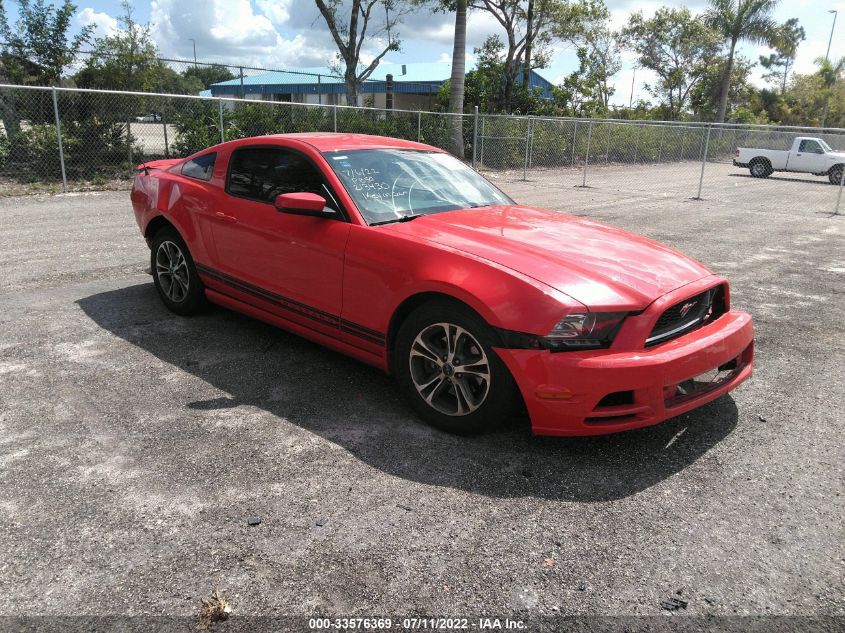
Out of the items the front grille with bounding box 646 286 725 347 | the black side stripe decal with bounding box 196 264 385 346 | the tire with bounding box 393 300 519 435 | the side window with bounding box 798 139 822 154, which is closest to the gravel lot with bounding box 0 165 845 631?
the tire with bounding box 393 300 519 435

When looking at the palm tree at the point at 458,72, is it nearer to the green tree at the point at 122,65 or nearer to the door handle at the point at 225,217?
the green tree at the point at 122,65

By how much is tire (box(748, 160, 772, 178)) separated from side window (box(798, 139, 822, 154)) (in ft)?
4.23

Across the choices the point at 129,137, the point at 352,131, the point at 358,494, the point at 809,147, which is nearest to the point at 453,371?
the point at 358,494

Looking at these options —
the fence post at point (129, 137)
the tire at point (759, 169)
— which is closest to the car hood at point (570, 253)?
the fence post at point (129, 137)

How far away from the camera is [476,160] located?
70.1ft

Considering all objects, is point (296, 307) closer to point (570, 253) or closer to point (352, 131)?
point (570, 253)

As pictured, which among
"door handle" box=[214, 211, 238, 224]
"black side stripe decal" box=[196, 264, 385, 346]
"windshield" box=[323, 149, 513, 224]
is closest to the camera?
"black side stripe decal" box=[196, 264, 385, 346]

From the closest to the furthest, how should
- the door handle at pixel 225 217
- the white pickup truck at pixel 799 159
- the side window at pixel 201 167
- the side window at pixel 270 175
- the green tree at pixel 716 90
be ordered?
the side window at pixel 270 175, the door handle at pixel 225 217, the side window at pixel 201 167, the white pickup truck at pixel 799 159, the green tree at pixel 716 90

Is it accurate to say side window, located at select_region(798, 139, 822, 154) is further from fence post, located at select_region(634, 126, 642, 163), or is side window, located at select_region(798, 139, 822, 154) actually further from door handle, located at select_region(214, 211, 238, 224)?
door handle, located at select_region(214, 211, 238, 224)

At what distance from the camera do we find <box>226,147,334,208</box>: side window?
4.30 m

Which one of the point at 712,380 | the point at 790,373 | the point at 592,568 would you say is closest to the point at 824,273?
the point at 790,373

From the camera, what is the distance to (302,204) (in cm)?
393

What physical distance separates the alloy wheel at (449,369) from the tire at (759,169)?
26099 mm

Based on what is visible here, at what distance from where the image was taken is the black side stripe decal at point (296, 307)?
12.7 ft
